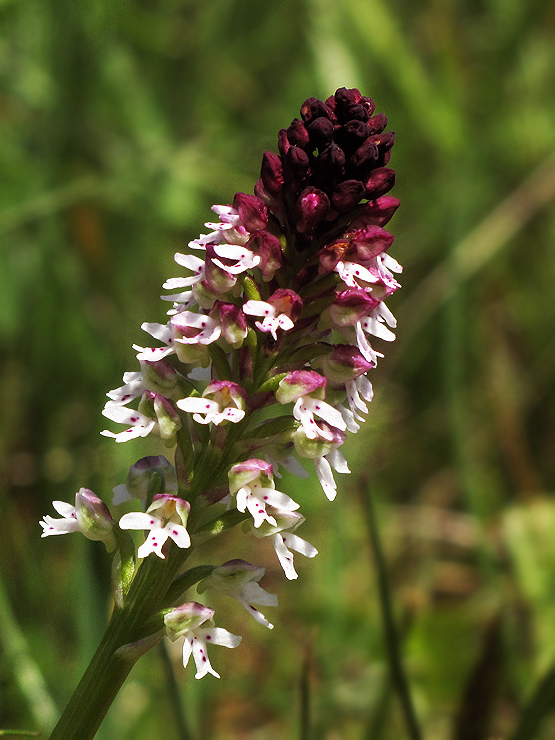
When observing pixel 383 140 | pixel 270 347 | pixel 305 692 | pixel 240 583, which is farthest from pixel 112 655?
pixel 383 140

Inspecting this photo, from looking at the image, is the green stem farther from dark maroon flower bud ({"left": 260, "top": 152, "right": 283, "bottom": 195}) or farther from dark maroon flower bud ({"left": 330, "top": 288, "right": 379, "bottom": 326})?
dark maroon flower bud ({"left": 260, "top": 152, "right": 283, "bottom": 195})

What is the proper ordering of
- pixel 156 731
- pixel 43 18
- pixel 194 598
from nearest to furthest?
pixel 156 731 < pixel 194 598 < pixel 43 18

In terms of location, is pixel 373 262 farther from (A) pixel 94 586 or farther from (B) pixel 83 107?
(B) pixel 83 107

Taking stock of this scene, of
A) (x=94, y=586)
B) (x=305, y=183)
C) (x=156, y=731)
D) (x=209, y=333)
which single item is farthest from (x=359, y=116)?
(x=156, y=731)

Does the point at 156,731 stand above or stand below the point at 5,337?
below

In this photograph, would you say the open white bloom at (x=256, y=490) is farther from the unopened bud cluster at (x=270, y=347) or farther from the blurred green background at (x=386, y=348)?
the blurred green background at (x=386, y=348)

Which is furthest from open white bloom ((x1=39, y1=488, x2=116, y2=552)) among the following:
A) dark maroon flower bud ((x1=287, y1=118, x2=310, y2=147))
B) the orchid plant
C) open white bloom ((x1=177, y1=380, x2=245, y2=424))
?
dark maroon flower bud ((x1=287, y1=118, x2=310, y2=147))

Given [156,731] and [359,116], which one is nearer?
[359,116]

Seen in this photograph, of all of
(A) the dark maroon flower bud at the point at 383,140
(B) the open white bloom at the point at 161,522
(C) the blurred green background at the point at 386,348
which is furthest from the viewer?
(C) the blurred green background at the point at 386,348

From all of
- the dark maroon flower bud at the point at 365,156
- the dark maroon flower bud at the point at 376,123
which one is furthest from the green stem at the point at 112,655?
the dark maroon flower bud at the point at 376,123
